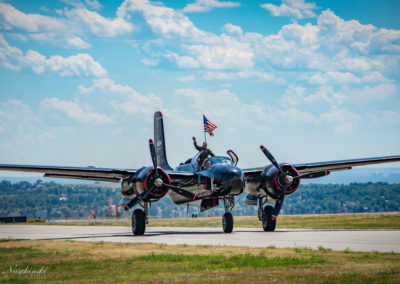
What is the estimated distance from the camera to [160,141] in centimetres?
4619

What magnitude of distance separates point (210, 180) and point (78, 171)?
7932mm

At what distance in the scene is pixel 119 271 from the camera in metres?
18.9

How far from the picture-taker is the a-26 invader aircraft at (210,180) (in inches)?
1350

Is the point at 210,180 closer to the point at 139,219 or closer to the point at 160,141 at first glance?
the point at 139,219

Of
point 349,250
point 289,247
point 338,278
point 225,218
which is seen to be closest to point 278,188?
point 225,218

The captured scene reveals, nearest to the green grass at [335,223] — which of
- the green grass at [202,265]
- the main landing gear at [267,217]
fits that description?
the main landing gear at [267,217]

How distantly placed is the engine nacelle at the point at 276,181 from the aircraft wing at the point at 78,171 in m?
8.22

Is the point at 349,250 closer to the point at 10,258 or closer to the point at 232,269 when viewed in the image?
the point at 232,269

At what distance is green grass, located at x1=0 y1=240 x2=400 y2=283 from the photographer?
1664cm

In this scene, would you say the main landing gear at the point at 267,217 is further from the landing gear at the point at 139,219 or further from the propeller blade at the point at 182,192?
the landing gear at the point at 139,219

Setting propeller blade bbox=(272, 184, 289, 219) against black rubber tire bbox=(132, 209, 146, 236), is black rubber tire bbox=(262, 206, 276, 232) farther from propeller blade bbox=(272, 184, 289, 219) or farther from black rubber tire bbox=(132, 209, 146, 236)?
black rubber tire bbox=(132, 209, 146, 236)

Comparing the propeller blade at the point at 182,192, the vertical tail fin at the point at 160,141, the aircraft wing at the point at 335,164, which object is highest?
the vertical tail fin at the point at 160,141

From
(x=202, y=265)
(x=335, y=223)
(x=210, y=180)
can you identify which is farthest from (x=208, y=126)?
(x=202, y=265)

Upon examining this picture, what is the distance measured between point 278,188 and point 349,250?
533 inches
